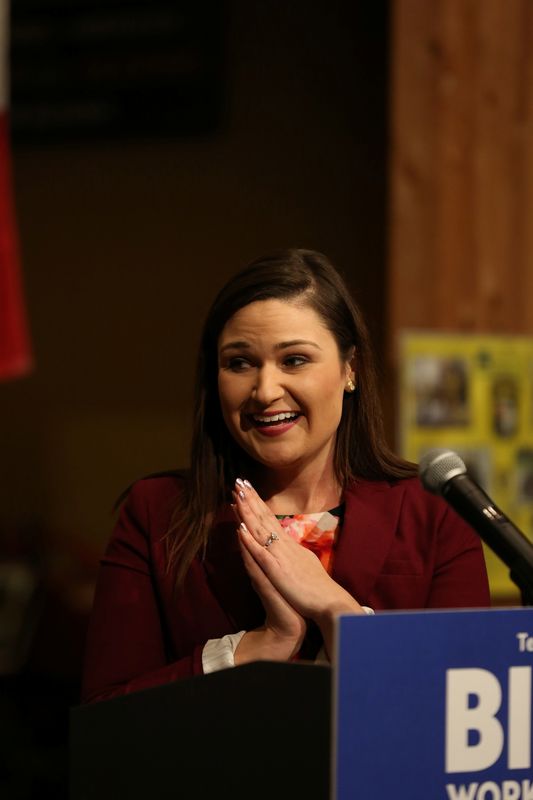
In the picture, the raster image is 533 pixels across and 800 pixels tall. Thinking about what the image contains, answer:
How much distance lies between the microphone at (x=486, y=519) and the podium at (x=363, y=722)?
0.14 ft

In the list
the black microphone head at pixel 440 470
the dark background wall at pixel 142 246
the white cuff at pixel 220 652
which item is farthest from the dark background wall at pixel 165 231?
the black microphone head at pixel 440 470

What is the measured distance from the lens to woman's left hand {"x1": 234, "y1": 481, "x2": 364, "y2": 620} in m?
1.17

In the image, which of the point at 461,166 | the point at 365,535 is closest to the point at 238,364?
the point at 365,535

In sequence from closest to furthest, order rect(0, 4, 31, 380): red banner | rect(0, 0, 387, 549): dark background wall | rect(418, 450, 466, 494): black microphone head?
rect(418, 450, 466, 494): black microphone head, rect(0, 4, 31, 380): red banner, rect(0, 0, 387, 549): dark background wall

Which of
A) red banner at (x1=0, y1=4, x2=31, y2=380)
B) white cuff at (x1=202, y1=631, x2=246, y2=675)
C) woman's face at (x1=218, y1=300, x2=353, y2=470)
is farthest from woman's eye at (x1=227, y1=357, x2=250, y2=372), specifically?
red banner at (x1=0, y1=4, x2=31, y2=380)

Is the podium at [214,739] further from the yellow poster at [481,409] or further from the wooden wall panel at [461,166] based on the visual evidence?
the wooden wall panel at [461,166]

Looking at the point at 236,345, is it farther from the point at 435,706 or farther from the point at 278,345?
the point at 435,706

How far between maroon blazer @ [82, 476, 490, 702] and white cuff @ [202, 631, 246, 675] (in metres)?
0.02

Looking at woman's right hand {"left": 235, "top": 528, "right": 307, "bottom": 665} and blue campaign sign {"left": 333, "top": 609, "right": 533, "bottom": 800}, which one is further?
woman's right hand {"left": 235, "top": 528, "right": 307, "bottom": 665}

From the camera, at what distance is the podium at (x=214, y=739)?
87 centimetres

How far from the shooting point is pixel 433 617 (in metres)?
0.89

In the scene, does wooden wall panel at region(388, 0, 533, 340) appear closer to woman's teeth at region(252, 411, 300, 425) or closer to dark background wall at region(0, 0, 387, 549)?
dark background wall at region(0, 0, 387, 549)

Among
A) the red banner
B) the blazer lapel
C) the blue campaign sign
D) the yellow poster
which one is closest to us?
the blue campaign sign

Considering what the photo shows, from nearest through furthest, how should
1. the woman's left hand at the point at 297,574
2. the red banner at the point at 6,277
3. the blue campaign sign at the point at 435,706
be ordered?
the blue campaign sign at the point at 435,706, the woman's left hand at the point at 297,574, the red banner at the point at 6,277
